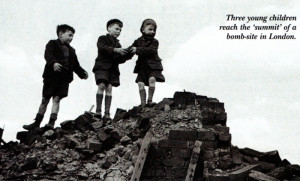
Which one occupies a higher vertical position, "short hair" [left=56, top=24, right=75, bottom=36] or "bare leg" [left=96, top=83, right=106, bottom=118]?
"short hair" [left=56, top=24, right=75, bottom=36]

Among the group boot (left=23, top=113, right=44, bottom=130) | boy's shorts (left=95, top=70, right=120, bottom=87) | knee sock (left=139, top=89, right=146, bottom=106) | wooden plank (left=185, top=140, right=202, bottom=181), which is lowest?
wooden plank (left=185, top=140, right=202, bottom=181)

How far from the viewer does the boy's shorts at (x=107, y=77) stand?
860cm

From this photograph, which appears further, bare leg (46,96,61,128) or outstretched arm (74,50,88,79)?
outstretched arm (74,50,88,79)

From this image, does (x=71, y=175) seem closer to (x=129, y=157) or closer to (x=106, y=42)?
(x=129, y=157)

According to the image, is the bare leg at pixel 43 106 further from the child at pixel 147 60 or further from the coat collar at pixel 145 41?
the coat collar at pixel 145 41

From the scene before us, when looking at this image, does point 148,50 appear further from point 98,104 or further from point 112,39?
point 98,104

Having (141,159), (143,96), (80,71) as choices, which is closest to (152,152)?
(141,159)

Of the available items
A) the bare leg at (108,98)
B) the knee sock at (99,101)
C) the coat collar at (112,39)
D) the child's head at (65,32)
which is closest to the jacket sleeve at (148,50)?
the coat collar at (112,39)

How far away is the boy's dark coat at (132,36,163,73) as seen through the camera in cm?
873

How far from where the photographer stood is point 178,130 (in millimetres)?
7215

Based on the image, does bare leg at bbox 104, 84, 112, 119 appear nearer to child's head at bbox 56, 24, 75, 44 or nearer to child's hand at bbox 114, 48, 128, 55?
child's hand at bbox 114, 48, 128, 55

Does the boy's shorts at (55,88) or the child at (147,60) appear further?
the child at (147,60)

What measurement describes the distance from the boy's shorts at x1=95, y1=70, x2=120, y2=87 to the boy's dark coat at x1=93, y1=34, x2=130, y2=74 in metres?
0.08

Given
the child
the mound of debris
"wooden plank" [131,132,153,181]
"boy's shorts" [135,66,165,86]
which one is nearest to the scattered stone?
the mound of debris
